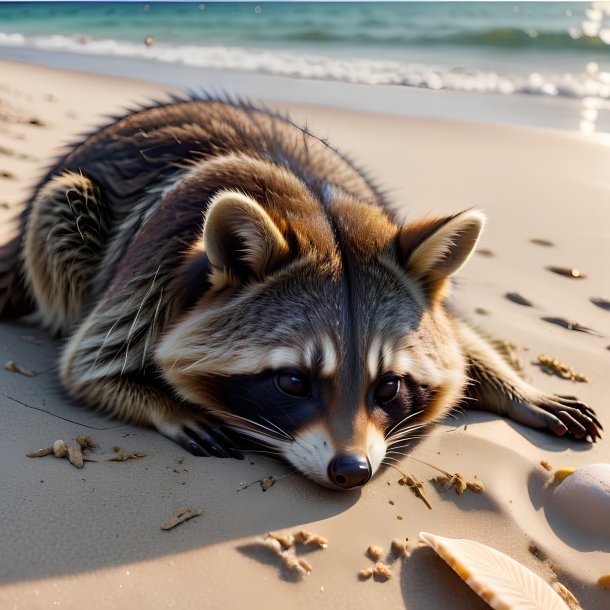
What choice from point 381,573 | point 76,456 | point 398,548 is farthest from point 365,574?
Answer: point 76,456

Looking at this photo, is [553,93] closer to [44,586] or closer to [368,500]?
[368,500]

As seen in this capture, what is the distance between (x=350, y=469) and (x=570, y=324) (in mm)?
2433

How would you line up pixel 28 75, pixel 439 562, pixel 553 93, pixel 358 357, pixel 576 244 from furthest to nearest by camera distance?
pixel 28 75 → pixel 553 93 → pixel 576 244 → pixel 358 357 → pixel 439 562

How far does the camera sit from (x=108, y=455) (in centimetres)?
287

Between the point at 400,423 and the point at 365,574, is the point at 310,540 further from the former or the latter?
the point at 400,423

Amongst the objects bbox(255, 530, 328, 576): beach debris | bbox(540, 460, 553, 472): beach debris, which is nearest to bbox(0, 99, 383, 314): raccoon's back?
bbox(540, 460, 553, 472): beach debris

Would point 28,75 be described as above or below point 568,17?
below

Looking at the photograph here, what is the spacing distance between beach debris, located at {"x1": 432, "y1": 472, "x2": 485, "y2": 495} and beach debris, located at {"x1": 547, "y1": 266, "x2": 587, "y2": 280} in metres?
2.68

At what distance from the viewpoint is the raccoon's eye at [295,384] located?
279 cm

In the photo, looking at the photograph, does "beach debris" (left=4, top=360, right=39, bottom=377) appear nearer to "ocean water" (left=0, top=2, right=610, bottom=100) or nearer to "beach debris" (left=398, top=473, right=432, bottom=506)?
"beach debris" (left=398, top=473, right=432, bottom=506)

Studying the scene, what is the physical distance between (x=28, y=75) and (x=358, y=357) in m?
13.3

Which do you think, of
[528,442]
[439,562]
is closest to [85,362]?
[439,562]

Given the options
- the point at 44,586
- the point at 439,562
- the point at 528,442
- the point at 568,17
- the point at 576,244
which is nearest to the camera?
the point at 44,586

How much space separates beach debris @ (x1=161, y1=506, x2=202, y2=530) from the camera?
8.19 feet
